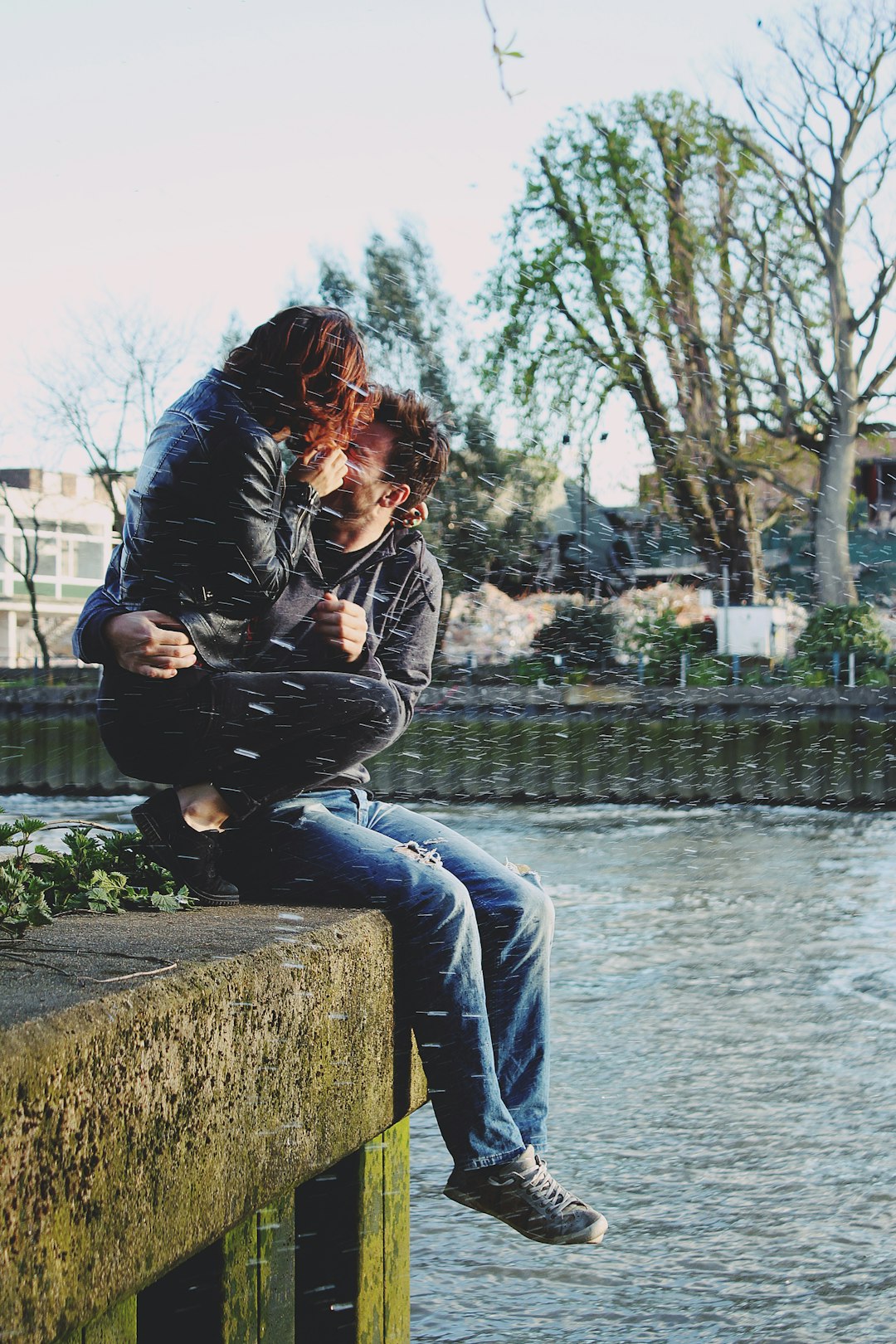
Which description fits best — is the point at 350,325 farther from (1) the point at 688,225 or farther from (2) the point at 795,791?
(1) the point at 688,225

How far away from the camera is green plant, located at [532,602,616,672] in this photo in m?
25.3

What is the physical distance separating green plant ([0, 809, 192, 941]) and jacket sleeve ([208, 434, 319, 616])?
0.47m

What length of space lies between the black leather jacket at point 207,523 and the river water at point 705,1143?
1.60 metres

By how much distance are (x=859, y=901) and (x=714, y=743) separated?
717 cm

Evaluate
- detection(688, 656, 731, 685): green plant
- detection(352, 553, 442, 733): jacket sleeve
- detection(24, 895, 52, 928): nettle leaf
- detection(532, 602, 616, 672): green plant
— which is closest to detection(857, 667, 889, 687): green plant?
detection(688, 656, 731, 685): green plant

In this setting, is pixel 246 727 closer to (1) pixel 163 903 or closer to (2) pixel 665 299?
(1) pixel 163 903

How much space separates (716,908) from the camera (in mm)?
8156

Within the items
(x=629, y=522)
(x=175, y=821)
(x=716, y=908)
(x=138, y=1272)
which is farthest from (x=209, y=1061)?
(x=629, y=522)

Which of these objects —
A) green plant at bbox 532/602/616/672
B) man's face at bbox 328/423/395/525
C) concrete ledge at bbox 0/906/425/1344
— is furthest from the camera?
green plant at bbox 532/602/616/672

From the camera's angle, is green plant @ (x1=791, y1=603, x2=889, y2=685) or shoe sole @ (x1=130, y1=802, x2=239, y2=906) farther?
green plant @ (x1=791, y1=603, x2=889, y2=685)

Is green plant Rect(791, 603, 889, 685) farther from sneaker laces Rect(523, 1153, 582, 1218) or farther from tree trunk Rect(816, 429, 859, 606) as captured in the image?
sneaker laces Rect(523, 1153, 582, 1218)

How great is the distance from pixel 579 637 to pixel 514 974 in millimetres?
23445

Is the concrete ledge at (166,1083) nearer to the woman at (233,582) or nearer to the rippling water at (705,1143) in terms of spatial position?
the woman at (233,582)

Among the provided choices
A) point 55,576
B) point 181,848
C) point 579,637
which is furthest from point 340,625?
point 55,576
